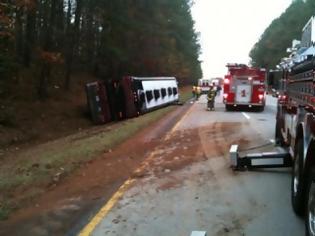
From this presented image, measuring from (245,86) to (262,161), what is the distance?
75.4ft

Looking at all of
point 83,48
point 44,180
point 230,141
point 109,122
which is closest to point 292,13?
point 83,48

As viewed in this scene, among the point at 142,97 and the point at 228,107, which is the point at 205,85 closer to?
the point at 228,107

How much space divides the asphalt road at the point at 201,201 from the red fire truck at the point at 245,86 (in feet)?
64.9

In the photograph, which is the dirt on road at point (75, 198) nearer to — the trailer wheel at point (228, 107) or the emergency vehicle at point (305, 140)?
the emergency vehicle at point (305, 140)

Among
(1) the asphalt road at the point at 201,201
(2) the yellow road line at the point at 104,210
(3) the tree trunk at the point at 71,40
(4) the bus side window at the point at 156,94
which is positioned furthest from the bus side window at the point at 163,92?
(2) the yellow road line at the point at 104,210

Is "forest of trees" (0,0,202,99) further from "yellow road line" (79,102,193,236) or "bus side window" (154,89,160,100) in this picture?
"yellow road line" (79,102,193,236)

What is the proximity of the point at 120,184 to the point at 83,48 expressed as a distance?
1784 inches

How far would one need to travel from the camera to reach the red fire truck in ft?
111

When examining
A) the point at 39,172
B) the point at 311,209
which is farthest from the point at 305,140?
the point at 39,172

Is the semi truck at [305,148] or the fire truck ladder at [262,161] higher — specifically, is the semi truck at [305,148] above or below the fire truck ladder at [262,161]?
above

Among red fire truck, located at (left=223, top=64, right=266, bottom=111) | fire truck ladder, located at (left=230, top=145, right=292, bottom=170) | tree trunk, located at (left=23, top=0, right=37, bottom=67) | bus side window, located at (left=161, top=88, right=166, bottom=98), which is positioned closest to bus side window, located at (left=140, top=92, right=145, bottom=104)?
red fire truck, located at (left=223, top=64, right=266, bottom=111)

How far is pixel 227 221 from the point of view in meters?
7.39

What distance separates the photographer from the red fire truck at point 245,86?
33688 millimetres

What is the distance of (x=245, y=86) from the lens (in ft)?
111
